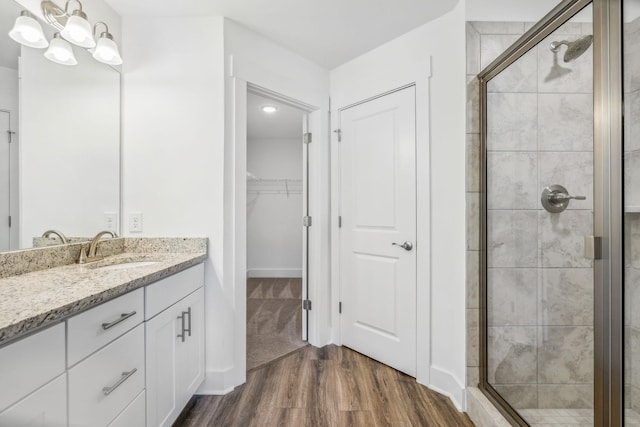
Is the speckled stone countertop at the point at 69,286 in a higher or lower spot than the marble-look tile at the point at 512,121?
lower

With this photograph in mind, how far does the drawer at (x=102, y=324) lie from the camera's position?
0.85 meters

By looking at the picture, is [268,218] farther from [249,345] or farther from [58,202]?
[58,202]

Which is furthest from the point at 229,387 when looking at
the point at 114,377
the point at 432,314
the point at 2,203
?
the point at 2,203

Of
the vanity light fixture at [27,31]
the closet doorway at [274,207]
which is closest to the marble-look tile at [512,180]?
the vanity light fixture at [27,31]

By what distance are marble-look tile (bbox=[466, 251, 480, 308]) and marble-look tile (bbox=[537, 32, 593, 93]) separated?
863mm

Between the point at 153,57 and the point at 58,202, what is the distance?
3.34 feet

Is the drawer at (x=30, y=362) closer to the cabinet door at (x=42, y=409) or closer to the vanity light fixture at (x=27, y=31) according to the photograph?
the cabinet door at (x=42, y=409)

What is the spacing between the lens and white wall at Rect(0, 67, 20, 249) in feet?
3.97

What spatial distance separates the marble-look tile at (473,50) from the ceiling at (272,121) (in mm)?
1812

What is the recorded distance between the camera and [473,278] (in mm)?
1614

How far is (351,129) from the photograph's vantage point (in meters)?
2.28

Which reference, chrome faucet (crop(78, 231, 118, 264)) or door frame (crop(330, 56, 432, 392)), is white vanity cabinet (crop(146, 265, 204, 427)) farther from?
door frame (crop(330, 56, 432, 392))

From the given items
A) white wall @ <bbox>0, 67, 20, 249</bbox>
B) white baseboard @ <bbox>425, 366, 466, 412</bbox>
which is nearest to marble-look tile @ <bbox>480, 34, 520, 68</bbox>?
white baseboard @ <bbox>425, 366, 466, 412</bbox>

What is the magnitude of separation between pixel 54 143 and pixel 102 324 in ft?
3.36
